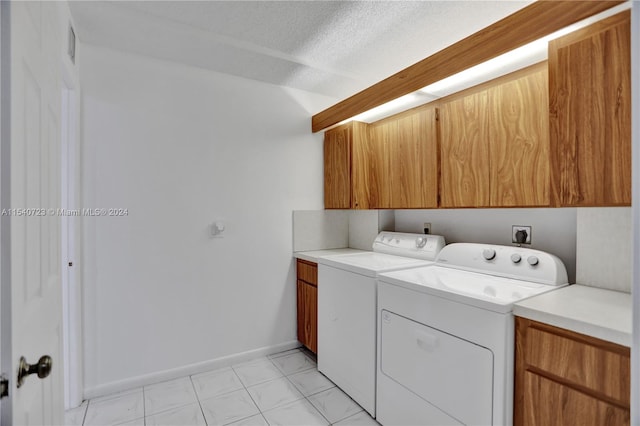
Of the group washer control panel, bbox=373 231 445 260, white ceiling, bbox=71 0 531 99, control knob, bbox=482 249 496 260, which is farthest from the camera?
washer control panel, bbox=373 231 445 260

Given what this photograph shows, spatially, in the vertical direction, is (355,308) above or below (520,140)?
below

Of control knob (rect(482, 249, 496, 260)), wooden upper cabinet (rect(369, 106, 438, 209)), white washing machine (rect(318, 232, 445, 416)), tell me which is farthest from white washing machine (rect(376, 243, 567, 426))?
wooden upper cabinet (rect(369, 106, 438, 209))

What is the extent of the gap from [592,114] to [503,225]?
0.91 m

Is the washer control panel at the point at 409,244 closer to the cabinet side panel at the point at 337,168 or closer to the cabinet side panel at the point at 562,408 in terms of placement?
the cabinet side panel at the point at 337,168

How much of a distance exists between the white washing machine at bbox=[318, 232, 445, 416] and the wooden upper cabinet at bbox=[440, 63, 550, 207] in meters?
0.51

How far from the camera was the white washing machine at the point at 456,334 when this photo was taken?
121 centimetres

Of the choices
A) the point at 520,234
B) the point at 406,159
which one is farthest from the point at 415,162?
the point at 520,234

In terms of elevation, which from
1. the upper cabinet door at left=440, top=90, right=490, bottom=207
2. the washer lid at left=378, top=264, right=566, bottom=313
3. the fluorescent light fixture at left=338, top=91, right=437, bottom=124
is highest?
the fluorescent light fixture at left=338, top=91, right=437, bottom=124

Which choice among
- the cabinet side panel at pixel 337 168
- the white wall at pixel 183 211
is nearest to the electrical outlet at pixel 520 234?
the cabinet side panel at pixel 337 168

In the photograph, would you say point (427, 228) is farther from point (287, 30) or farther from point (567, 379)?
point (287, 30)

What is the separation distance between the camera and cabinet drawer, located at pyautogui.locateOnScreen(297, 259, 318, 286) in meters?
2.51

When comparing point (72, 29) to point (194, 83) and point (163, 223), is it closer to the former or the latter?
point (194, 83)

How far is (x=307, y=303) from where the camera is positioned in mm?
2631

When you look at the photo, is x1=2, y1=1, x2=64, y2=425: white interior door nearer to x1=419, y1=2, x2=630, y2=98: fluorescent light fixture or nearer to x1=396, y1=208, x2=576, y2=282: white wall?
x1=419, y1=2, x2=630, y2=98: fluorescent light fixture
